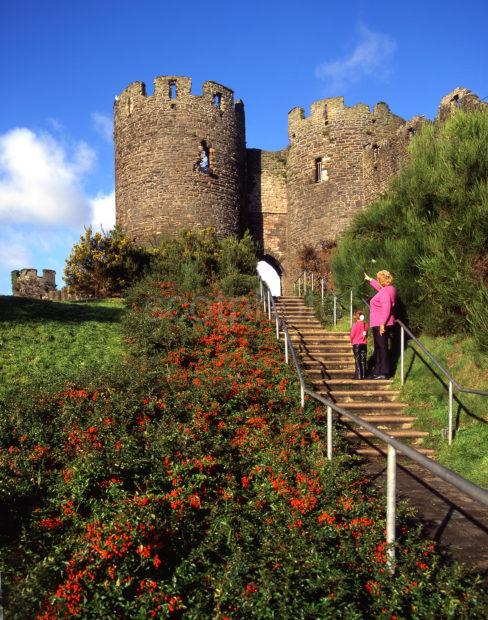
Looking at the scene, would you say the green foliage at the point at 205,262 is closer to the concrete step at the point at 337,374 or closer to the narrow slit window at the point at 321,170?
the narrow slit window at the point at 321,170

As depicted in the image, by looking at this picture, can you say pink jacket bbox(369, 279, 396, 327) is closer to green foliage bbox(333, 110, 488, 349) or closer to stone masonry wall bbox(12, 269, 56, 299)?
green foliage bbox(333, 110, 488, 349)

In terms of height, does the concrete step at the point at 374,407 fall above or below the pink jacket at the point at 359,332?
below

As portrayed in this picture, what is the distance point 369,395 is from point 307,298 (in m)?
7.70

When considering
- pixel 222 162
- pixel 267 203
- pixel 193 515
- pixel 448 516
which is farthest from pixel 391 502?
pixel 267 203

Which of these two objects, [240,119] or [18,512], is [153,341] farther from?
[240,119]

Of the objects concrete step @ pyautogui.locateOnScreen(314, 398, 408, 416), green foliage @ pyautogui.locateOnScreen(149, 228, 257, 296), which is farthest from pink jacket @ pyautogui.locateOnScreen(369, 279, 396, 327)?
green foliage @ pyautogui.locateOnScreen(149, 228, 257, 296)

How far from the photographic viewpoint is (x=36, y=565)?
11.5 ft

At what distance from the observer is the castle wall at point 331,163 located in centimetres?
2475

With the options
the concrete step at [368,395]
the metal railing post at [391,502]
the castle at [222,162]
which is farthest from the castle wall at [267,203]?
the metal railing post at [391,502]

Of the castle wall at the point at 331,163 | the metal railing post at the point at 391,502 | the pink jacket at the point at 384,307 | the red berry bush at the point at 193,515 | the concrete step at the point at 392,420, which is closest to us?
the red berry bush at the point at 193,515

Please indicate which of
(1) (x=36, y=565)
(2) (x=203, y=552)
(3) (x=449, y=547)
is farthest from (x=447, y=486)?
(1) (x=36, y=565)

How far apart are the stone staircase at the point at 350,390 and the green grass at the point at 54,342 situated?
3.72 meters

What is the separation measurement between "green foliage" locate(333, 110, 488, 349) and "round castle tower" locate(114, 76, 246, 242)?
44.0 ft

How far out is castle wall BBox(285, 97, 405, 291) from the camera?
81.2 feet
